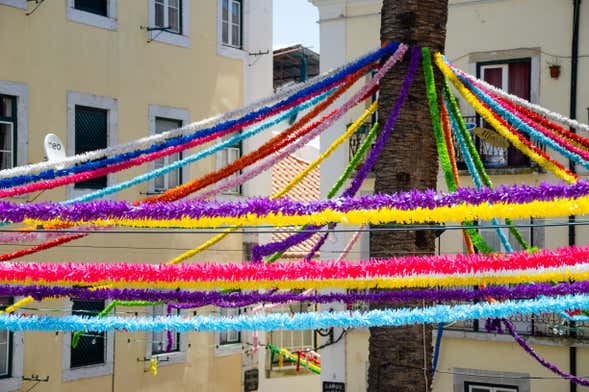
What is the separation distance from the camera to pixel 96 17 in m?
15.7

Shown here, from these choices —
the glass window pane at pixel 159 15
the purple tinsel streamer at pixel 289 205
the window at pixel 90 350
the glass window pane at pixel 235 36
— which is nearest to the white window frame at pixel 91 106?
the window at pixel 90 350

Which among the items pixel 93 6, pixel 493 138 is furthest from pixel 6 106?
pixel 493 138

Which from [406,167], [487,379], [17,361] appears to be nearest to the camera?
[406,167]

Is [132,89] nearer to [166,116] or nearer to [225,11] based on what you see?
[166,116]

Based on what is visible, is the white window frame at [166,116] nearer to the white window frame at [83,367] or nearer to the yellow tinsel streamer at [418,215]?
the white window frame at [83,367]

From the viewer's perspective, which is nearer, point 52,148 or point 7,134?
point 52,148

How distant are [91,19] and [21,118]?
2308 millimetres

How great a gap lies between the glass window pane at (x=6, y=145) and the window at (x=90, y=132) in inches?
53.7

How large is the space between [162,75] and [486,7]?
19.0 feet

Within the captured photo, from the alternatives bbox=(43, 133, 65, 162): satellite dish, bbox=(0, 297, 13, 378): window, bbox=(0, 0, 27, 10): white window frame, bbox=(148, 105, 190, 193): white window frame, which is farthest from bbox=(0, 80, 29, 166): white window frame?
bbox=(43, 133, 65, 162): satellite dish

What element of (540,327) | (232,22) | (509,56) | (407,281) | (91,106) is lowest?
(540,327)

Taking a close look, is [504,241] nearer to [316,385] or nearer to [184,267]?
[184,267]

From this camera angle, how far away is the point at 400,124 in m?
6.48

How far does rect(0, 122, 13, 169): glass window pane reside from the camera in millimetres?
14109
